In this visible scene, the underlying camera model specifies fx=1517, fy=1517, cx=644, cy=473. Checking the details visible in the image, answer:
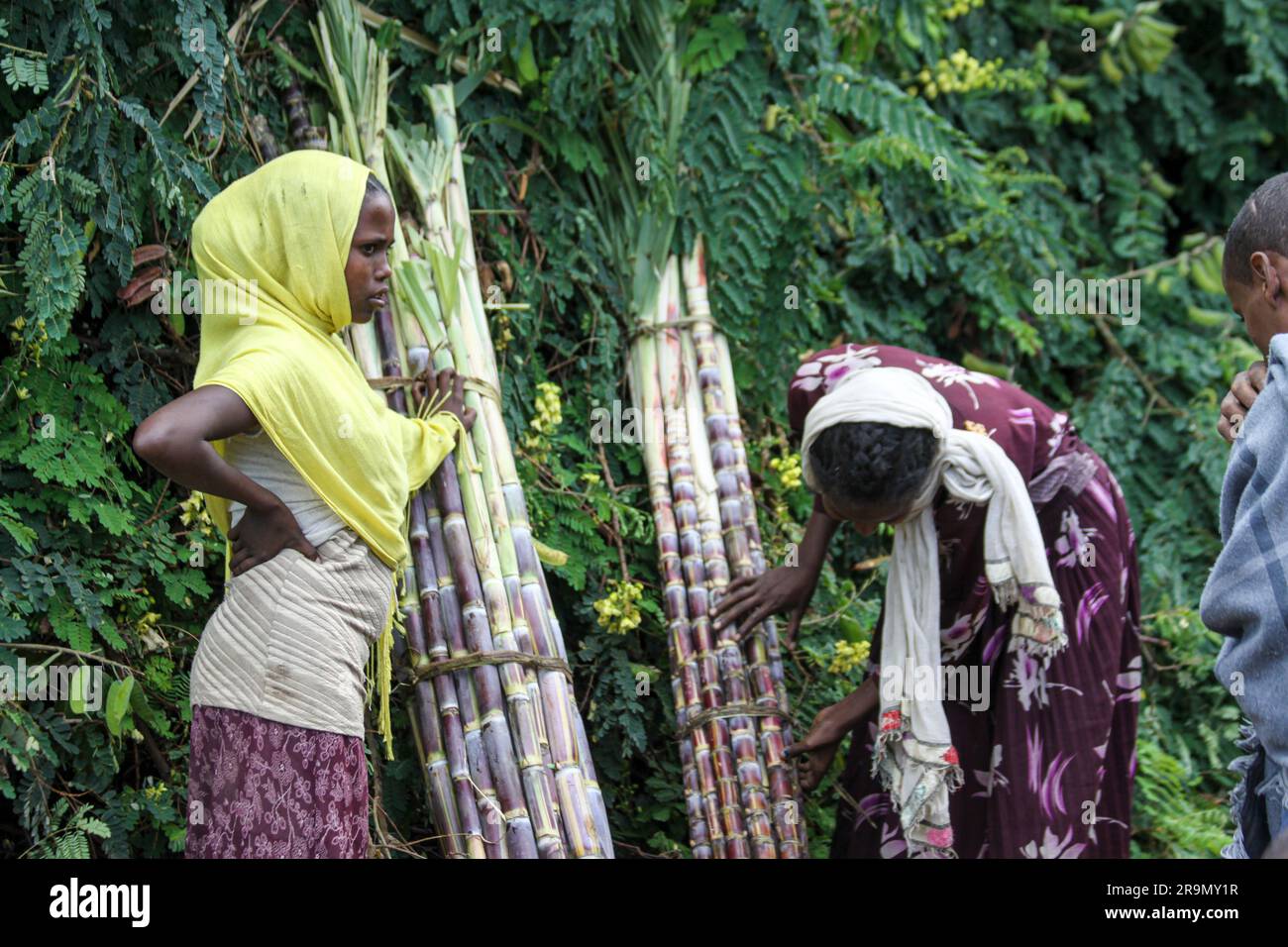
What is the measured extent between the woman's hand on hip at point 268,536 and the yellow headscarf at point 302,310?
78 mm

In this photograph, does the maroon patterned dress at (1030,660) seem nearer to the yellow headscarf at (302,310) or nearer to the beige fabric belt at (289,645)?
the yellow headscarf at (302,310)

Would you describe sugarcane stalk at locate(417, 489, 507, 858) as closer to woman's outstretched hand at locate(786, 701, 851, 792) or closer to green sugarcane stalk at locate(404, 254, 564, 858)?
green sugarcane stalk at locate(404, 254, 564, 858)

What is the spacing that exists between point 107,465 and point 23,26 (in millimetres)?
1063

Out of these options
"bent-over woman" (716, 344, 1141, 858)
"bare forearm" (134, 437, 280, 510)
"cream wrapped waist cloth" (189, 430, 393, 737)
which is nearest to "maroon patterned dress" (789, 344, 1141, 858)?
"bent-over woman" (716, 344, 1141, 858)

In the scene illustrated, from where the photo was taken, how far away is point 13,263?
3.65 meters

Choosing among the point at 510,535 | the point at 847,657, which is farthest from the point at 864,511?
the point at 847,657

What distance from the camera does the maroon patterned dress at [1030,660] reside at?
11.8 feet

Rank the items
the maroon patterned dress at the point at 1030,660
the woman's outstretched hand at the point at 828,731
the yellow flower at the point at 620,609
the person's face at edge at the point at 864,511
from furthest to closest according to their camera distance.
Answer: the yellow flower at the point at 620,609
the woman's outstretched hand at the point at 828,731
the maroon patterned dress at the point at 1030,660
the person's face at edge at the point at 864,511

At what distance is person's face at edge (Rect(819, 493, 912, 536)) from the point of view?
10.9ft

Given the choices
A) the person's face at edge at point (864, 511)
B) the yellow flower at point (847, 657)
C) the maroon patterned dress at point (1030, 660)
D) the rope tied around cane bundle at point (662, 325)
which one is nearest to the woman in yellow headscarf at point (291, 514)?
the person's face at edge at point (864, 511)

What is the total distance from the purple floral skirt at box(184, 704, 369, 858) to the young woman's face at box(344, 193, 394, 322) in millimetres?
853

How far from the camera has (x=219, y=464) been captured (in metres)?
2.77

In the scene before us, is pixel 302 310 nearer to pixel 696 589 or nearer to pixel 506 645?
pixel 506 645
